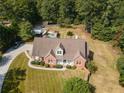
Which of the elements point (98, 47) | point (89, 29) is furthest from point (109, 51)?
point (89, 29)

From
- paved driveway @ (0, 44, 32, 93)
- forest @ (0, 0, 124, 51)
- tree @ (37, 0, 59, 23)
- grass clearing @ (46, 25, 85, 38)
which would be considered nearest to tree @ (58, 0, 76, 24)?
forest @ (0, 0, 124, 51)

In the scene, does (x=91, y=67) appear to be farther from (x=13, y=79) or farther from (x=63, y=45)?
(x=13, y=79)

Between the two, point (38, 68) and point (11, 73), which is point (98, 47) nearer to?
point (38, 68)

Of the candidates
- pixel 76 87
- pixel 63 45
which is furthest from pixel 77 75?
pixel 76 87

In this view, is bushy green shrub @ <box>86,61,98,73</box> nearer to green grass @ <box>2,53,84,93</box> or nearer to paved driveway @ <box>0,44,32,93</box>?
green grass @ <box>2,53,84,93</box>

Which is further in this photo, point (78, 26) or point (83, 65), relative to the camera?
point (78, 26)

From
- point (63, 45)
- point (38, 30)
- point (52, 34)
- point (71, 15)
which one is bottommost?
point (52, 34)
